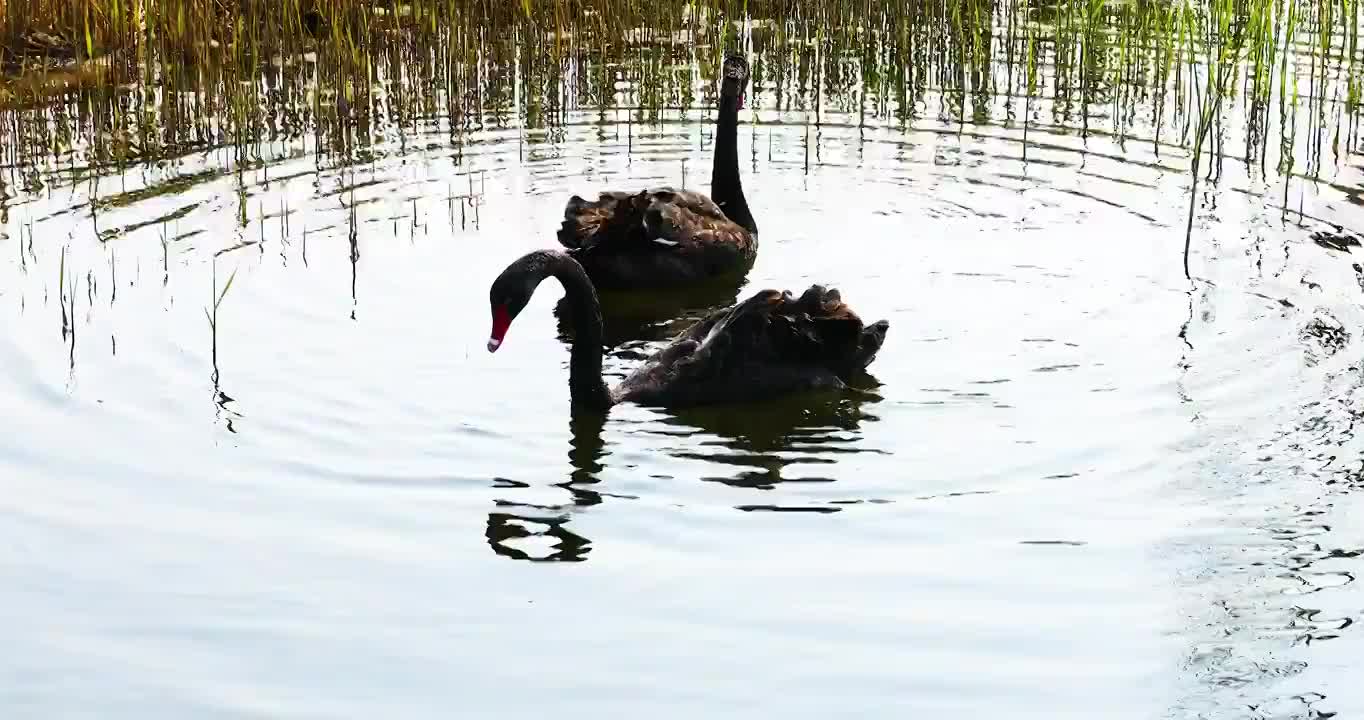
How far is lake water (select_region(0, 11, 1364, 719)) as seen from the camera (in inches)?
175

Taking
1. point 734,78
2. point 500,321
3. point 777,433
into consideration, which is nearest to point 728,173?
point 734,78

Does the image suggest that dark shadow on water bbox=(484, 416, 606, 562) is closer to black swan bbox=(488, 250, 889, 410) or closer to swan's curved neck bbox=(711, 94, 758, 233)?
black swan bbox=(488, 250, 889, 410)

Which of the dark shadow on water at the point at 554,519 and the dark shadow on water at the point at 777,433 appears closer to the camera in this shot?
the dark shadow on water at the point at 554,519

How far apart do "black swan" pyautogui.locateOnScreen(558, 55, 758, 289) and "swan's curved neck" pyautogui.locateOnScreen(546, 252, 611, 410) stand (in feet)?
4.25

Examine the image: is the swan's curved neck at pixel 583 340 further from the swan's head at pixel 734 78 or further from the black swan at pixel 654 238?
the swan's head at pixel 734 78

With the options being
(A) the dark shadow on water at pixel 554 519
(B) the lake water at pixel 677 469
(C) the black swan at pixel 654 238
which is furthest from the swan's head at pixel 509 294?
(C) the black swan at pixel 654 238

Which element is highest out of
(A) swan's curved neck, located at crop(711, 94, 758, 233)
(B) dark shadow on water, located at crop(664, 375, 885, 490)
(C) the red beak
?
(A) swan's curved neck, located at crop(711, 94, 758, 233)

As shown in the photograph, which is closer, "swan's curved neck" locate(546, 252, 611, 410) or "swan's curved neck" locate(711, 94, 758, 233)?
"swan's curved neck" locate(546, 252, 611, 410)

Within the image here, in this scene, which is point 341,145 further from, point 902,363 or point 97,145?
point 902,363

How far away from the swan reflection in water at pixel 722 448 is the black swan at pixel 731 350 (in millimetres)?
70

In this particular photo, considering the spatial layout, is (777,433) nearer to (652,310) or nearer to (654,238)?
(654,238)

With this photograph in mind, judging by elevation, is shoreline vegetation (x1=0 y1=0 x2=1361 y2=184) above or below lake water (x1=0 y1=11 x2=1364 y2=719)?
above

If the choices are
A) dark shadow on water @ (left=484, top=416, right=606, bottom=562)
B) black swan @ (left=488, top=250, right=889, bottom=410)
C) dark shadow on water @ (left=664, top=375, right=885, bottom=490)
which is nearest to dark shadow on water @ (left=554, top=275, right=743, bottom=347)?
black swan @ (left=488, top=250, right=889, bottom=410)

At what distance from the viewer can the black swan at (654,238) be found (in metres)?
7.87
